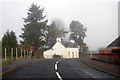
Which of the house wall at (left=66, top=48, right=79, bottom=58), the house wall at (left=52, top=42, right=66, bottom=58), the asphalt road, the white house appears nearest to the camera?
the asphalt road

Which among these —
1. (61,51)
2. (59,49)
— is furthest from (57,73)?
(61,51)

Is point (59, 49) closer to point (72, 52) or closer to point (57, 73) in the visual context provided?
point (72, 52)

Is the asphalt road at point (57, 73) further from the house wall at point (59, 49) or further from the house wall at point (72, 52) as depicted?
the house wall at point (72, 52)

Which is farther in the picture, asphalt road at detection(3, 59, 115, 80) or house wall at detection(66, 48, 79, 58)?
house wall at detection(66, 48, 79, 58)

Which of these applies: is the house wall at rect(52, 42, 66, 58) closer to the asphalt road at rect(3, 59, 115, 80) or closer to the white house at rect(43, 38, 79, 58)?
the white house at rect(43, 38, 79, 58)

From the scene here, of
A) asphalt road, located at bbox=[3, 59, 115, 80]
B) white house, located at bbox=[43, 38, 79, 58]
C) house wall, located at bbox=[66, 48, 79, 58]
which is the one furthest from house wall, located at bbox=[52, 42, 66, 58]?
asphalt road, located at bbox=[3, 59, 115, 80]

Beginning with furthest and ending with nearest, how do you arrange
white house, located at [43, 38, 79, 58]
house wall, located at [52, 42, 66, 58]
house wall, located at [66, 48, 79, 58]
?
house wall, located at [66, 48, 79, 58], house wall, located at [52, 42, 66, 58], white house, located at [43, 38, 79, 58]

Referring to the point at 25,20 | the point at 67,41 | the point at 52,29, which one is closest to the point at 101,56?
the point at 25,20

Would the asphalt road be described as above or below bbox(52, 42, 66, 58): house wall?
below

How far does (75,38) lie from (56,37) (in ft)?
24.5

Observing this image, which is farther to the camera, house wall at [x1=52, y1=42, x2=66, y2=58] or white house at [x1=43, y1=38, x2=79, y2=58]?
house wall at [x1=52, y1=42, x2=66, y2=58]

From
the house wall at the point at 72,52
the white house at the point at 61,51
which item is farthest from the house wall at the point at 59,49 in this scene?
the house wall at the point at 72,52

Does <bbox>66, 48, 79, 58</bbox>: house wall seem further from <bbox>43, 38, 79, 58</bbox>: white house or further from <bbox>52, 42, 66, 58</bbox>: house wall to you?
<bbox>52, 42, 66, 58</bbox>: house wall

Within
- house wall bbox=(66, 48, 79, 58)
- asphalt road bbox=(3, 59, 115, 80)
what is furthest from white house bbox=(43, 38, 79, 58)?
asphalt road bbox=(3, 59, 115, 80)
